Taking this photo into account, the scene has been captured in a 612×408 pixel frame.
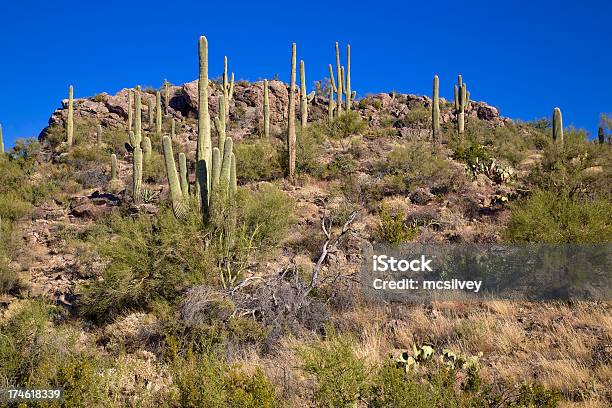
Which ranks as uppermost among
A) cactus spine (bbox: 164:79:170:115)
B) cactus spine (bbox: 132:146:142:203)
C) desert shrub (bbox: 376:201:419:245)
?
Answer: cactus spine (bbox: 164:79:170:115)

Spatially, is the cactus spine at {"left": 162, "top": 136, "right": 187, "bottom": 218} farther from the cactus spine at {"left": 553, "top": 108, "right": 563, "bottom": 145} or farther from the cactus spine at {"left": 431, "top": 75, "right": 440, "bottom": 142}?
the cactus spine at {"left": 431, "top": 75, "right": 440, "bottom": 142}

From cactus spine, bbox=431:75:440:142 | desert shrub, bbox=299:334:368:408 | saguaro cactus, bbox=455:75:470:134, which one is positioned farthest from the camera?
saguaro cactus, bbox=455:75:470:134

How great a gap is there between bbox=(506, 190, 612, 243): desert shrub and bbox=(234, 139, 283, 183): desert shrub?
1110 centimetres

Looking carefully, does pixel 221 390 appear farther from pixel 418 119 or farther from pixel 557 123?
pixel 418 119

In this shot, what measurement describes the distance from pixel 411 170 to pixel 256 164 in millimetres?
6012

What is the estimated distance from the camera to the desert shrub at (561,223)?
28.1 ft

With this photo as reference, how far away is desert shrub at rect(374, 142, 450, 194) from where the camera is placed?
16984 mm

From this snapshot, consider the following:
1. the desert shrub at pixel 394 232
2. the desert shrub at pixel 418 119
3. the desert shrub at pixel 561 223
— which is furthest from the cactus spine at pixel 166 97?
the desert shrub at pixel 561 223

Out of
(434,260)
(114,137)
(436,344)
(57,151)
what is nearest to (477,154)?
(434,260)

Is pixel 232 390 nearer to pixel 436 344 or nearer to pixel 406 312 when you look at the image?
pixel 436 344

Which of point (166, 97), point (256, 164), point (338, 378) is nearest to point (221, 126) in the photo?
point (256, 164)

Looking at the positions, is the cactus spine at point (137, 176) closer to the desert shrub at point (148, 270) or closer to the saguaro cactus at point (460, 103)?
the desert shrub at point (148, 270)

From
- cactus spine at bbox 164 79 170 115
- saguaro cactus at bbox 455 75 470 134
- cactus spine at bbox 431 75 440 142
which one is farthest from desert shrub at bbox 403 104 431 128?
cactus spine at bbox 164 79 170 115

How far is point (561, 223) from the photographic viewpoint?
353 inches
